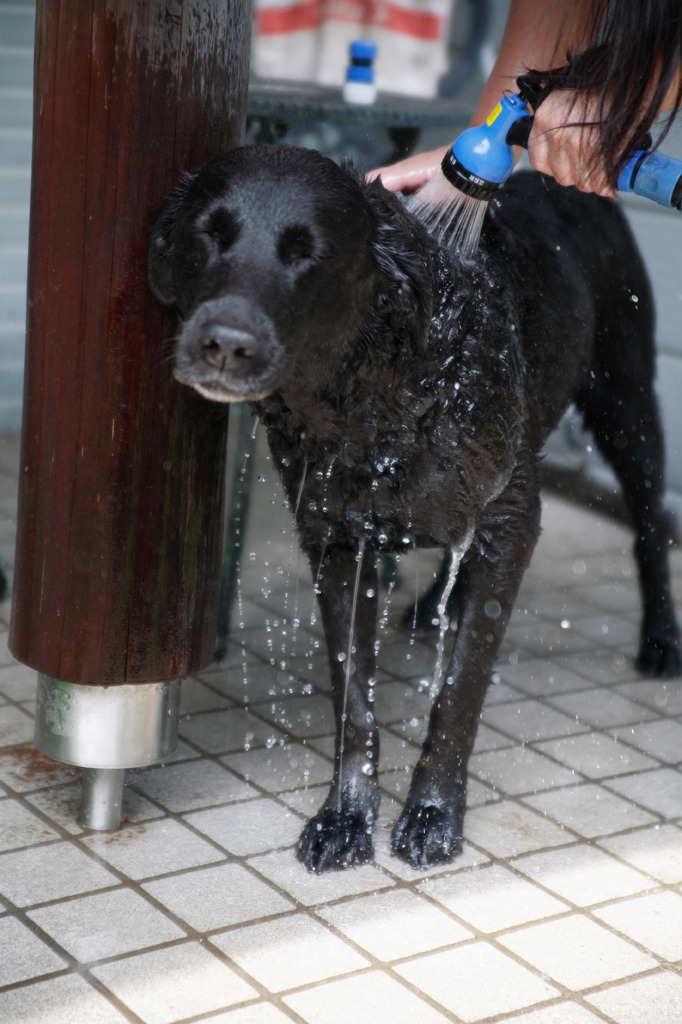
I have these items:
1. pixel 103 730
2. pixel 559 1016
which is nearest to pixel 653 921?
pixel 559 1016

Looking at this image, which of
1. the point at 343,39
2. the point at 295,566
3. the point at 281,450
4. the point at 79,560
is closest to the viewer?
the point at 79,560

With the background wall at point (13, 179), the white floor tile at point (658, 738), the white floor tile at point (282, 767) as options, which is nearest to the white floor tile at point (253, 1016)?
the white floor tile at point (282, 767)

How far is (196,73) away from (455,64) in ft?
16.8

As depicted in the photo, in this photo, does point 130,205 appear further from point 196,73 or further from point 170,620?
point 170,620

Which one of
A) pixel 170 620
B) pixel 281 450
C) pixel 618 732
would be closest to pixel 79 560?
pixel 170 620

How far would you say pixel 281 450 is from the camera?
9.30 ft

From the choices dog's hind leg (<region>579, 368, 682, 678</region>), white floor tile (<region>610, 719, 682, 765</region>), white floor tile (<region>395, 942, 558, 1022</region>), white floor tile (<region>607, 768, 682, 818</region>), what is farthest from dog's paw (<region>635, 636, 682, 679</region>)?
white floor tile (<region>395, 942, 558, 1022</region>)

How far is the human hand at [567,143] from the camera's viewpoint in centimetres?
242

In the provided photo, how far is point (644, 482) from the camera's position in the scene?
4.15 metres

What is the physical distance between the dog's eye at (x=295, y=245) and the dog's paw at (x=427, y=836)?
4.49 feet

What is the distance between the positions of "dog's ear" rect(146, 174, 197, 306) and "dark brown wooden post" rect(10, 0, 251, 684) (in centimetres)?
3

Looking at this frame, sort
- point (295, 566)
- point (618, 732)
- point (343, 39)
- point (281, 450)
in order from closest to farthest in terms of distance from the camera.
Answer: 1. point (281, 450)
2. point (618, 732)
3. point (295, 566)
4. point (343, 39)

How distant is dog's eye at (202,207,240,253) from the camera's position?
2383 millimetres

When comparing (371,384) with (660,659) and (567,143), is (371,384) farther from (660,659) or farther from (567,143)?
(660,659)
